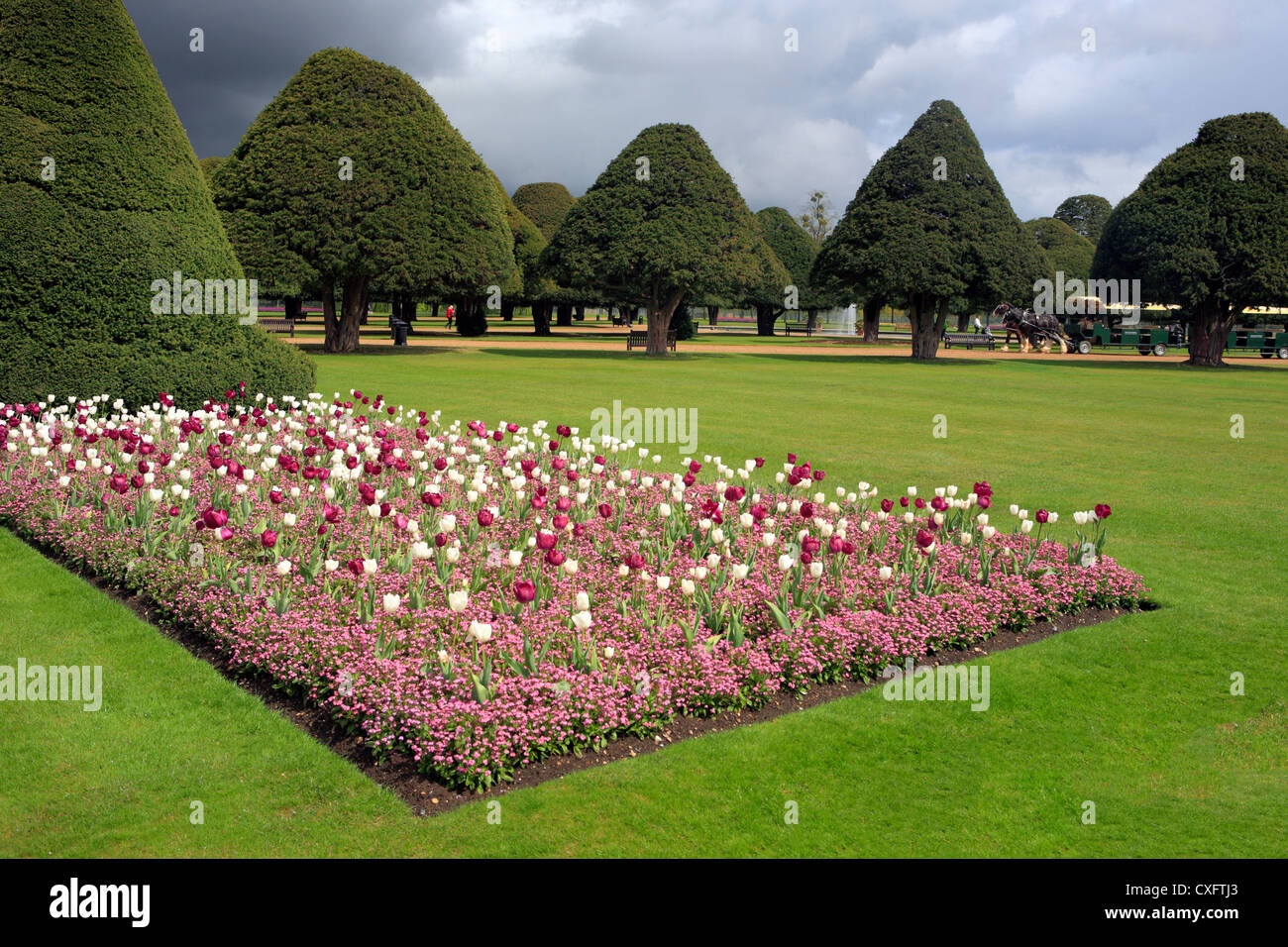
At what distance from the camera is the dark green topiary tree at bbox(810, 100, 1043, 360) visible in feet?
128

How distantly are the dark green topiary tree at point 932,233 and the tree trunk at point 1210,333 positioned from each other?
256 inches

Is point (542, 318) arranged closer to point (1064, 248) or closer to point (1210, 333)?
point (1210, 333)

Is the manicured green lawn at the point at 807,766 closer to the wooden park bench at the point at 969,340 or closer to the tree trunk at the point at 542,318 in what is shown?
the wooden park bench at the point at 969,340

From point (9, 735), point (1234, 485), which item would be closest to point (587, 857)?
point (9, 735)

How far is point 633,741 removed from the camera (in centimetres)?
514

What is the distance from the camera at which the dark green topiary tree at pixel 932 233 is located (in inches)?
1542

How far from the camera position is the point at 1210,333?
39.4 meters

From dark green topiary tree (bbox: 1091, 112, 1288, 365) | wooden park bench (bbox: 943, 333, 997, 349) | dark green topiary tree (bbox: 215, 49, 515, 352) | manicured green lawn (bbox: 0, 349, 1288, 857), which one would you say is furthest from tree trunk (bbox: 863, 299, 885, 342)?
manicured green lawn (bbox: 0, 349, 1288, 857)

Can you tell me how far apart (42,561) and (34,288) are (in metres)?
7.03

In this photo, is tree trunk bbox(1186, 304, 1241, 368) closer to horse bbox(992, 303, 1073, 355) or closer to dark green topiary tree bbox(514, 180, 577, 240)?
horse bbox(992, 303, 1073, 355)

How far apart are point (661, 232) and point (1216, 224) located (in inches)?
809

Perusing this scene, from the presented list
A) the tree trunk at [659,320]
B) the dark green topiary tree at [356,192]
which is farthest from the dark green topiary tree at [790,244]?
the dark green topiary tree at [356,192]

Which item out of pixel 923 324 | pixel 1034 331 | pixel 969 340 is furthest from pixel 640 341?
pixel 1034 331
